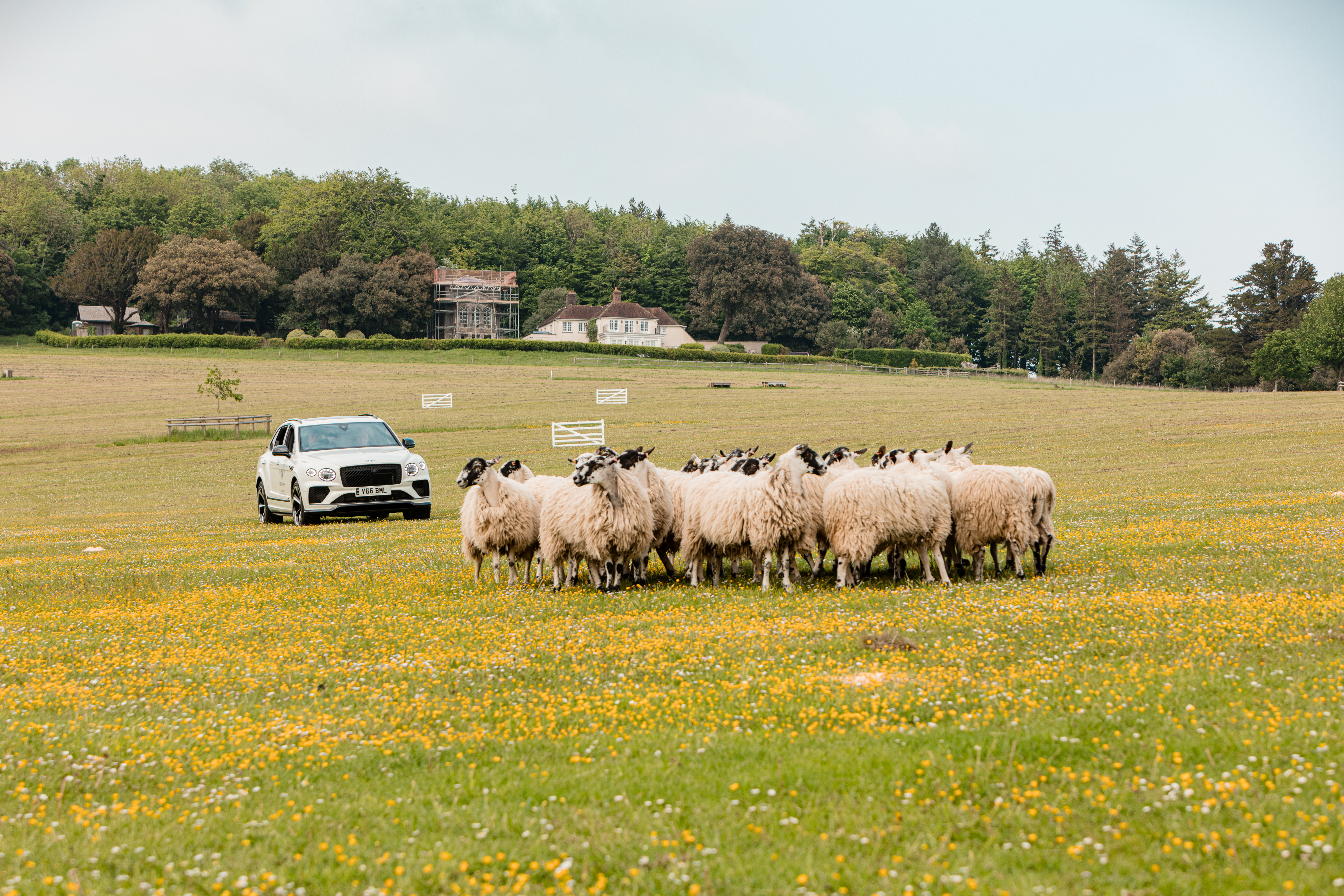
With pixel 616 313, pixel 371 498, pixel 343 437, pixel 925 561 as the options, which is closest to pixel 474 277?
pixel 616 313

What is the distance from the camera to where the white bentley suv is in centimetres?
2214

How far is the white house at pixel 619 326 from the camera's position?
138 meters

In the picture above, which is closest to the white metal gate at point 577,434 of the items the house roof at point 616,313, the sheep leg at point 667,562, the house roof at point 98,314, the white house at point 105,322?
the sheep leg at point 667,562

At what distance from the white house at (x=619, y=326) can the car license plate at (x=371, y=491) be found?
11416 cm

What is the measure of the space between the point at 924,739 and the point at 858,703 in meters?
0.85

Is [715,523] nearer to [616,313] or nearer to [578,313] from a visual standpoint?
[616,313]

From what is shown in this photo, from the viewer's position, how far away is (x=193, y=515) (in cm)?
2586

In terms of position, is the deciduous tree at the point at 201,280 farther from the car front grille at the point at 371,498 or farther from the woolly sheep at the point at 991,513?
the woolly sheep at the point at 991,513

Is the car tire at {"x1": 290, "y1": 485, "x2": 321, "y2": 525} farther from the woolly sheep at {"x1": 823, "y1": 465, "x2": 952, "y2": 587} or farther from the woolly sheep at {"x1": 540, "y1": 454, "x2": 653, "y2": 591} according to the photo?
the woolly sheep at {"x1": 823, "y1": 465, "x2": 952, "y2": 587}

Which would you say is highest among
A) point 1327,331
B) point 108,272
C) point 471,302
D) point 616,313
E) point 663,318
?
point 108,272

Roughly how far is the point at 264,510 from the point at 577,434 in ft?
66.6

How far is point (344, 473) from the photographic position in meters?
22.1

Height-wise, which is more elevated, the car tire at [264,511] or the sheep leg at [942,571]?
the sheep leg at [942,571]

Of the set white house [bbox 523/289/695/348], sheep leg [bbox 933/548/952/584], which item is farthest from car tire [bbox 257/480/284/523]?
white house [bbox 523/289/695/348]
